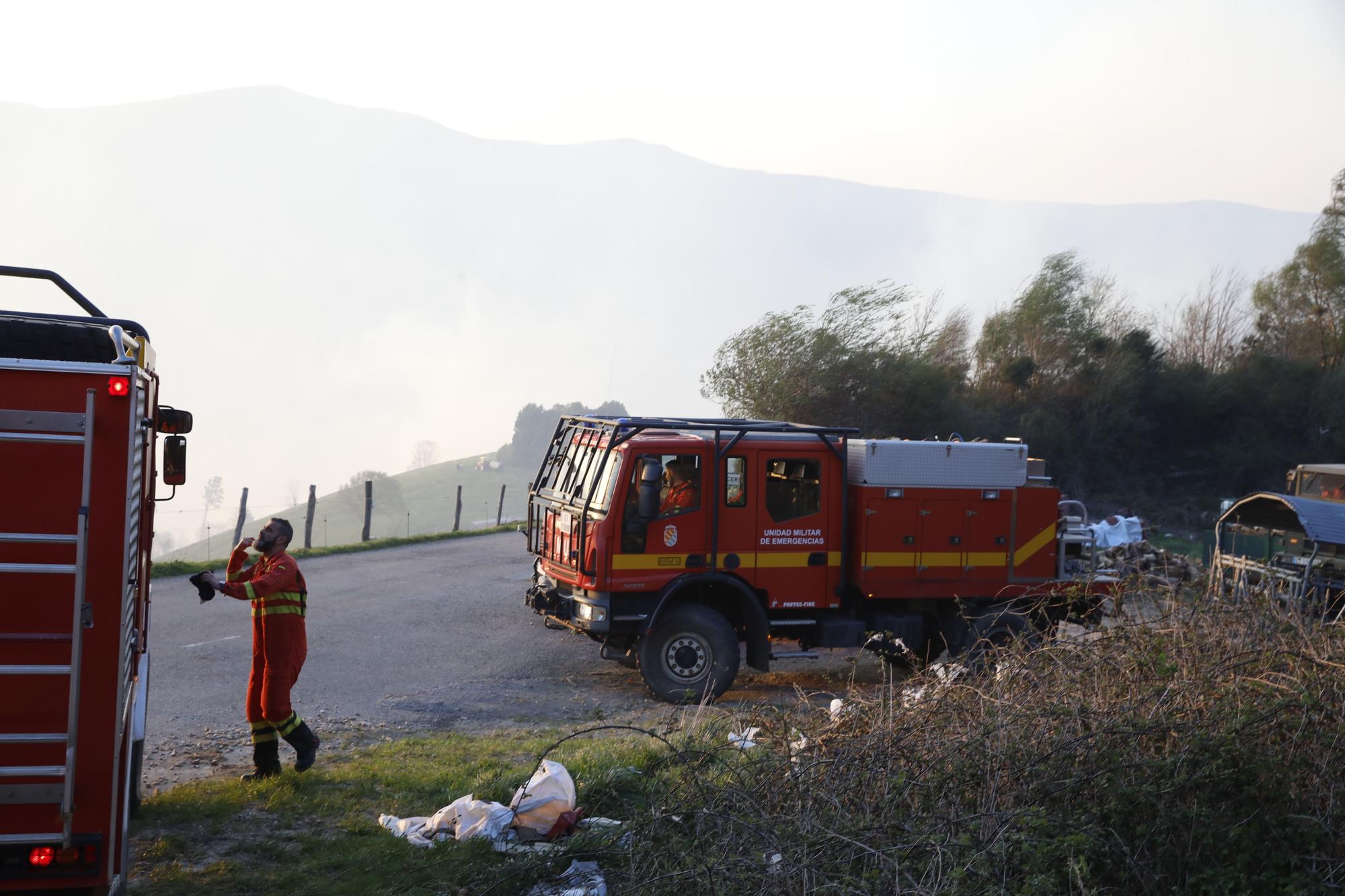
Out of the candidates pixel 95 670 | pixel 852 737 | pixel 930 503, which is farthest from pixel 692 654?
pixel 95 670

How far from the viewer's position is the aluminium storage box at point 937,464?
11055 millimetres

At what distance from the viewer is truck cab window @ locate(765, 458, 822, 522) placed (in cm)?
1077

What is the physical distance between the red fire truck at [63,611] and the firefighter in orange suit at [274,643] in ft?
8.81

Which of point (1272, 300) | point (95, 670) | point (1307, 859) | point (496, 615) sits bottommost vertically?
point (496, 615)

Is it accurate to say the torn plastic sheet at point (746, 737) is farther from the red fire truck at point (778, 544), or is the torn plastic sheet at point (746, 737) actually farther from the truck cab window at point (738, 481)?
the truck cab window at point (738, 481)

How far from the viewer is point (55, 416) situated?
4.30 meters

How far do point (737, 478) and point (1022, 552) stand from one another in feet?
10.9

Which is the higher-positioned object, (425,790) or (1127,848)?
(1127,848)

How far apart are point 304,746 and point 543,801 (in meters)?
2.28

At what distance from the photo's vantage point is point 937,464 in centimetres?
1123

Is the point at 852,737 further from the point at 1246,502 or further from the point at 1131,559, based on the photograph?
the point at 1131,559

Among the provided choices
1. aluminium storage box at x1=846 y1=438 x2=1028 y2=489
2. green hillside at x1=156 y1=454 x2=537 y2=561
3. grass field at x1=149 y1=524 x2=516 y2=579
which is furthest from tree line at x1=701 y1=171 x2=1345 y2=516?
green hillside at x1=156 y1=454 x2=537 y2=561

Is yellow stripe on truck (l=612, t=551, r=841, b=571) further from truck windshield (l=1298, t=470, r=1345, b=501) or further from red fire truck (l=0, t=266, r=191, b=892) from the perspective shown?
truck windshield (l=1298, t=470, r=1345, b=501)

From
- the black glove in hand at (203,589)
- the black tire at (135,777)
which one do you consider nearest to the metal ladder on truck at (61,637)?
the black tire at (135,777)
